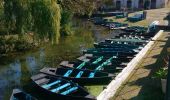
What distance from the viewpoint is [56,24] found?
2786 centimetres

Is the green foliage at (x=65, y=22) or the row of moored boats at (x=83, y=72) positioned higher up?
the green foliage at (x=65, y=22)

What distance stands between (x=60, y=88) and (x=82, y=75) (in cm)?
335

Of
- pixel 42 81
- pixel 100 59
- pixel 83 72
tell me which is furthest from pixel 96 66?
pixel 42 81

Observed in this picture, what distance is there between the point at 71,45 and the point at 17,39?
694 centimetres

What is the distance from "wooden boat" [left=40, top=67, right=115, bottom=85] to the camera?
2114 cm

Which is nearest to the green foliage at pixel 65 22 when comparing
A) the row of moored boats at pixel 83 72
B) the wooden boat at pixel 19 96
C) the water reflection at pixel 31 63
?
the row of moored boats at pixel 83 72

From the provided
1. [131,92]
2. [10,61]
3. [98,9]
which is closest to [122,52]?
[10,61]

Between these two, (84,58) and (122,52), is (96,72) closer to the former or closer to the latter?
(84,58)

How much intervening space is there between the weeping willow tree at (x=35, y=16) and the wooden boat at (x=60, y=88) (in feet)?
21.1

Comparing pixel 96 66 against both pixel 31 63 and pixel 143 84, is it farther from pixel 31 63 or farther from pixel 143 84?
pixel 31 63

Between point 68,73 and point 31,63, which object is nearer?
point 68,73

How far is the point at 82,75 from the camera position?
880 inches

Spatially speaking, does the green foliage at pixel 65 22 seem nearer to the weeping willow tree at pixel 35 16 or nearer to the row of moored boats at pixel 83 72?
the row of moored boats at pixel 83 72

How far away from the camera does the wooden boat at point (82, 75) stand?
21141 millimetres
